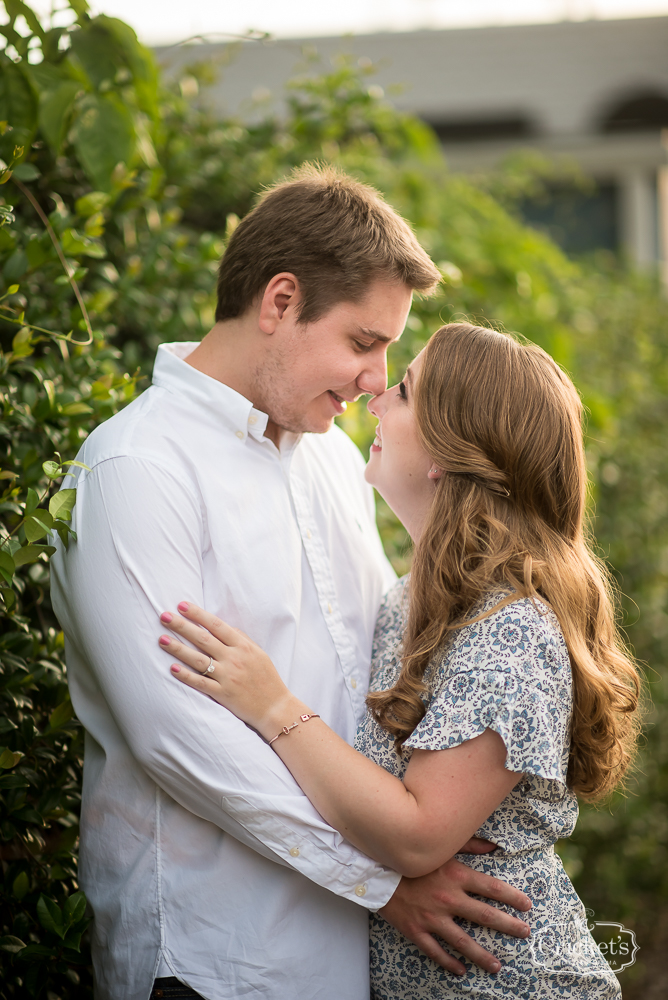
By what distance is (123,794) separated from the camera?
5.98ft

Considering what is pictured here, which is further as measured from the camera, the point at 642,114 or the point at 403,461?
the point at 642,114

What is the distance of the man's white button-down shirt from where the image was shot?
1.67 m

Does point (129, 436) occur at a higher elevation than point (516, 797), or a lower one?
higher

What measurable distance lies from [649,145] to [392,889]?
11191mm

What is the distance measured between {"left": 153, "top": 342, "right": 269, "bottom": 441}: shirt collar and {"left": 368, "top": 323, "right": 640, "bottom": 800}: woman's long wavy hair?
1.35 ft

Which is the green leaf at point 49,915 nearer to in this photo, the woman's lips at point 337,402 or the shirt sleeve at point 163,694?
the shirt sleeve at point 163,694

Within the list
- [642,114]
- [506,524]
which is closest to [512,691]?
[506,524]

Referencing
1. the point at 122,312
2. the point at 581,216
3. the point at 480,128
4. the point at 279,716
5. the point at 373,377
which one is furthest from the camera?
the point at 581,216

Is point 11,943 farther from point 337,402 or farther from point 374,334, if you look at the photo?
point 374,334

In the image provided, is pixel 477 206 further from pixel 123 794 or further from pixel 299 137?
pixel 123 794

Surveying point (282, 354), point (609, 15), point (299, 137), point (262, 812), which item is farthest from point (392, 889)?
point (609, 15)

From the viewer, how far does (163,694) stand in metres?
1.65

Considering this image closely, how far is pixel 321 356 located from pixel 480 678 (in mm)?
899

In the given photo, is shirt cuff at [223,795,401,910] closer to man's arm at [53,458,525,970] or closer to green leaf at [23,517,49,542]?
man's arm at [53,458,525,970]
